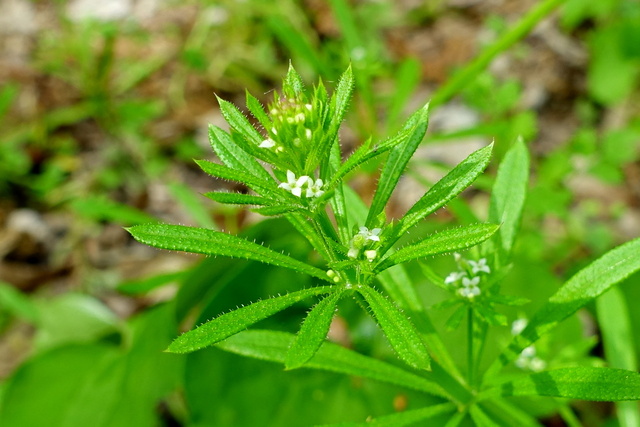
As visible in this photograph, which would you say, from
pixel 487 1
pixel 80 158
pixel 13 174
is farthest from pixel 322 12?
pixel 13 174

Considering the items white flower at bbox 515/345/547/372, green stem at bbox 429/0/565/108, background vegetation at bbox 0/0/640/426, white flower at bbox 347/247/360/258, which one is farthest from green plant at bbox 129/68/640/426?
green stem at bbox 429/0/565/108

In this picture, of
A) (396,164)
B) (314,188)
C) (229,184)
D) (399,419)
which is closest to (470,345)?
(399,419)

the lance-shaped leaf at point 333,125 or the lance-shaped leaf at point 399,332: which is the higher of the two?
the lance-shaped leaf at point 333,125

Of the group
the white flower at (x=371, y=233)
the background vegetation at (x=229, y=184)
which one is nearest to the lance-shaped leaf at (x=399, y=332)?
the white flower at (x=371, y=233)

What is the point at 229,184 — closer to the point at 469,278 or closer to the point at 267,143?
the point at 469,278

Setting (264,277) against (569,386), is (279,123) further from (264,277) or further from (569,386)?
(264,277)

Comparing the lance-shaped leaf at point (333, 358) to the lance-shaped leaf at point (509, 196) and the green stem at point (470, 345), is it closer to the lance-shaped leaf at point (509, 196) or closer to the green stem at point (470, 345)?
the green stem at point (470, 345)
